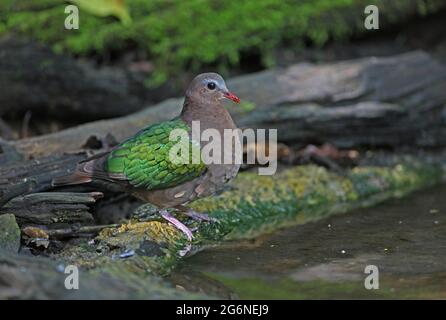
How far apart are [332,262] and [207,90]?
5.26 ft

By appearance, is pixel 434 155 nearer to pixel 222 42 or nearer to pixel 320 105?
pixel 320 105

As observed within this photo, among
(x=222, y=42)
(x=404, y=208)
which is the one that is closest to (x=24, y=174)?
(x=404, y=208)

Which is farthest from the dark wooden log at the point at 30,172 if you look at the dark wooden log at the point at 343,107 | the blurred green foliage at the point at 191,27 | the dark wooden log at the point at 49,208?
the blurred green foliage at the point at 191,27

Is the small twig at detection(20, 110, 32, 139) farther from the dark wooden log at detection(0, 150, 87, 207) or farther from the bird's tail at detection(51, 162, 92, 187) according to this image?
the bird's tail at detection(51, 162, 92, 187)

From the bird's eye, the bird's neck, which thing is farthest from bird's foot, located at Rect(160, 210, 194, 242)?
the bird's eye

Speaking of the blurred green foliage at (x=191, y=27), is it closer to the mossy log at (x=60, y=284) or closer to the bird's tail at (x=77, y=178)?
the bird's tail at (x=77, y=178)

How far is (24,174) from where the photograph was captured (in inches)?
219

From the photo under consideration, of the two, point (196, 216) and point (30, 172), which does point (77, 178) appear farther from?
point (196, 216)

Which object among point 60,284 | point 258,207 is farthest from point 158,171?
point 60,284

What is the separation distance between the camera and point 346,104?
779cm

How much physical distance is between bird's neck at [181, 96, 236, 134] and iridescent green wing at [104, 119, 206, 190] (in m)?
0.30

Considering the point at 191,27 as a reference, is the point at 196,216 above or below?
below

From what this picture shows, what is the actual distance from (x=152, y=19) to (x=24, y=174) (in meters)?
3.55
